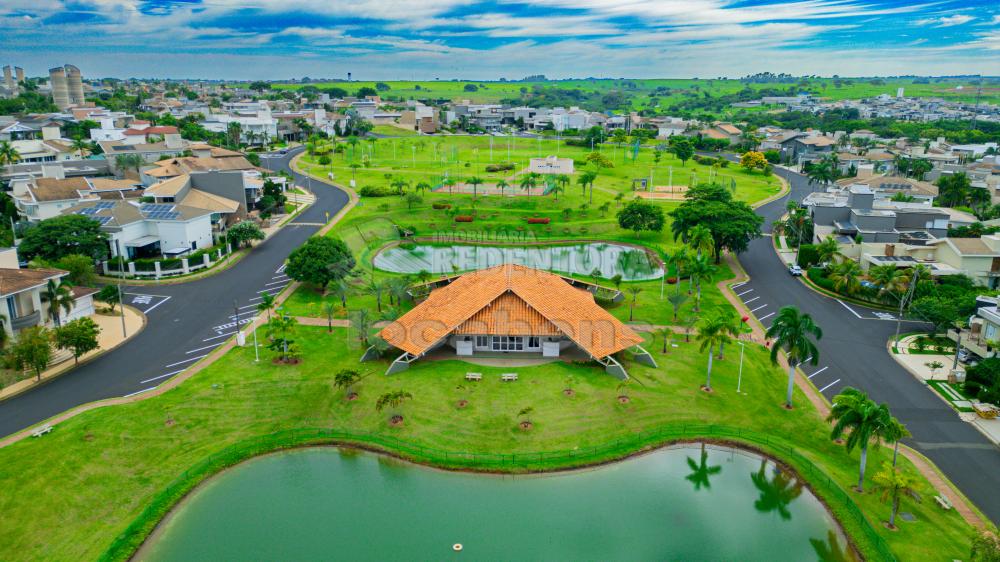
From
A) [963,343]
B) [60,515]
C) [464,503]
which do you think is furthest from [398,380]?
[963,343]

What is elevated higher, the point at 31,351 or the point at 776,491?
the point at 31,351

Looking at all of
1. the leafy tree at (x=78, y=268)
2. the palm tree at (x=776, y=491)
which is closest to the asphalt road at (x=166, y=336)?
the leafy tree at (x=78, y=268)

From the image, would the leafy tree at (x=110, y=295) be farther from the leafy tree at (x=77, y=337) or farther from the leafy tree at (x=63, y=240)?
the leafy tree at (x=77, y=337)

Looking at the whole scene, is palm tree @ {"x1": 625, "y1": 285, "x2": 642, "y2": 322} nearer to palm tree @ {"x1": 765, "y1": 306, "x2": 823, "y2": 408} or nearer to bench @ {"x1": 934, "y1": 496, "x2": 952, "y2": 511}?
palm tree @ {"x1": 765, "y1": 306, "x2": 823, "y2": 408}

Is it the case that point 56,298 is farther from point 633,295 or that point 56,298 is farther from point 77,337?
point 633,295

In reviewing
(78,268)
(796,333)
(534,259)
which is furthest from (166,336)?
(796,333)
